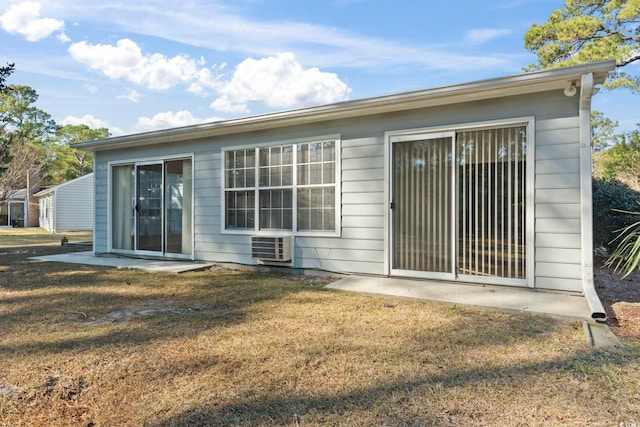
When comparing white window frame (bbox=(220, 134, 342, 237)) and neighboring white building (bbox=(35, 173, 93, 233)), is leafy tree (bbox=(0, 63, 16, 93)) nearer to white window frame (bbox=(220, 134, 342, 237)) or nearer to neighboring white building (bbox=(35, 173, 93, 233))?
white window frame (bbox=(220, 134, 342, 237))

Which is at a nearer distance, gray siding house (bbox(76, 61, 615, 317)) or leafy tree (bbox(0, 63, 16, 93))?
gray siding house (bbox(76, 61, 615, 317))

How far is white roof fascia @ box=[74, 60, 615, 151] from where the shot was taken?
388cm

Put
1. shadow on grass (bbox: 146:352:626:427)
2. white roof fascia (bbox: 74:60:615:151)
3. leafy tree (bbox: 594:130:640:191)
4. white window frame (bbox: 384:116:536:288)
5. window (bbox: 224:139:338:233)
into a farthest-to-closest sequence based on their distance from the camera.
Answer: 1. leafy tree (bbox: 594:130:640:191)
2. window (bbox: 224:139:338:233)
3. white window frame (bbox: 384:116:536:288)
4. white roof fascia (bbox: 74:60:615:151)
5. shadow on grass (bbox: 146:352:626:427)

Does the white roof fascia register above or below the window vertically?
above

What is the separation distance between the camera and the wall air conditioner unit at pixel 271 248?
577 cm

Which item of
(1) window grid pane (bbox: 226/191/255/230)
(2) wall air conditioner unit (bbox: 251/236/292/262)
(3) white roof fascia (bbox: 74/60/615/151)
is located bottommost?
(2) wall air conditioner unit (bbox: 251/236/292/262)

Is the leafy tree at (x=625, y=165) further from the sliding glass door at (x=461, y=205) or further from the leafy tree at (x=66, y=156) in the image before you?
the leafy tree at (x=66, y=156)

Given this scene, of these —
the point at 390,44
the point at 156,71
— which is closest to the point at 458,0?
the point at 390,44

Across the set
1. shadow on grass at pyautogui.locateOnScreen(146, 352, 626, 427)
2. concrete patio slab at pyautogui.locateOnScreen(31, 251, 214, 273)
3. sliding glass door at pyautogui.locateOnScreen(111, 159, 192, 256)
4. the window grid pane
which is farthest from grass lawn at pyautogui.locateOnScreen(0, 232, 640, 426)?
sliding glass door at pyautogui.locateOnScreen(111, 159, 192, 256)

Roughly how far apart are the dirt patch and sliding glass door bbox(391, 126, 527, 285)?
92cm

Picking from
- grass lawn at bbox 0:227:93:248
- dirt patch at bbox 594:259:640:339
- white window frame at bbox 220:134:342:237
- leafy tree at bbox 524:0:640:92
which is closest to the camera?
dirt patch at bbox 594:259:640:339

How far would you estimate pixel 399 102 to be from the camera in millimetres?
4789

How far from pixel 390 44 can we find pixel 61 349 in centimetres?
969

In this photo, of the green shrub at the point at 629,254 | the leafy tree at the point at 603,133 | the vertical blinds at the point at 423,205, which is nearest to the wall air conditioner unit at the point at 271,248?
the vertical blinds at the point at 423,205
